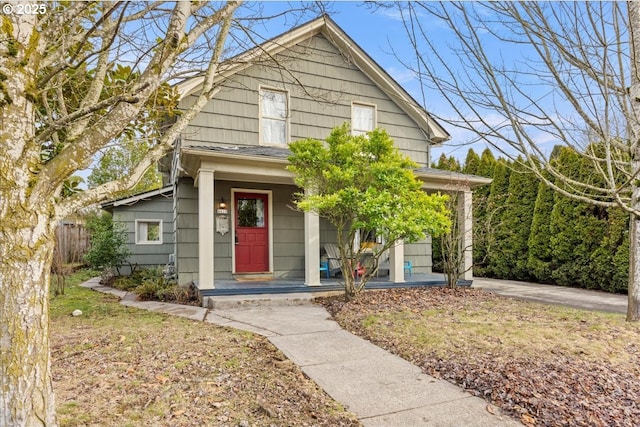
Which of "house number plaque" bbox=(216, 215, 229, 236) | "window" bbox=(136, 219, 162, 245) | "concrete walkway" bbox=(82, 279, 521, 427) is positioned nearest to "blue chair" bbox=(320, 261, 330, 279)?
"house number plaque" bbox=(216, 215, 229, 236)

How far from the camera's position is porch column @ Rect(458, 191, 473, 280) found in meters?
8.55

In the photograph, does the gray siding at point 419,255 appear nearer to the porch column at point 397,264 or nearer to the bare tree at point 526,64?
the porch column at point 397,264

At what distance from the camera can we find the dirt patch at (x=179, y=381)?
106 inches

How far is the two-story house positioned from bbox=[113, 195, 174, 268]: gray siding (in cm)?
403

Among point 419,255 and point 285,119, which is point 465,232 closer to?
point 419,255

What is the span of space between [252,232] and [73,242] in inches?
448

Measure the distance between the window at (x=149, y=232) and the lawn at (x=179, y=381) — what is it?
26.0 ft

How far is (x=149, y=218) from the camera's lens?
1280 centimetres

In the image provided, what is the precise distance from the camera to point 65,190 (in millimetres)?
4297

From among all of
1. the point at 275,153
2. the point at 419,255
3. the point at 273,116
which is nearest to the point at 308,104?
the point at 273,116

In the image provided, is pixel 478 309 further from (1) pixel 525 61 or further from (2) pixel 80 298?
(2) pixel 80 298

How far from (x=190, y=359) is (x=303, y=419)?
162 cm

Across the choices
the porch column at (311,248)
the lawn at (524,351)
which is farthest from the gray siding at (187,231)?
the lawn at (524,351)

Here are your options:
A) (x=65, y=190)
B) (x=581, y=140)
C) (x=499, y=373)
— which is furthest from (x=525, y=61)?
(x=65, y=190)
